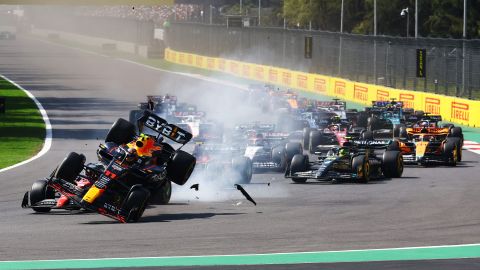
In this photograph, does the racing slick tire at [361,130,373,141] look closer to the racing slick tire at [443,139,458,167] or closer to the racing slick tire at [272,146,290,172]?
the racing slick tire at [443,139,458,167]

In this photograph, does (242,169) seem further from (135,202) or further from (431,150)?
(135,202)

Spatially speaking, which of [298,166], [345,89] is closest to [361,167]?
[298,166]

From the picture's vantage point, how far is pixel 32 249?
18.8 meters

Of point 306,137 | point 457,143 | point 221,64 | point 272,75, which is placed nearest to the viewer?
point 457,143

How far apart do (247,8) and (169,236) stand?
156 m

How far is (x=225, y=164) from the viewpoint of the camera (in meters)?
29.5

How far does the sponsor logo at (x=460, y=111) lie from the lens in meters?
50.1

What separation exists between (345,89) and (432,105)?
14.3 metres

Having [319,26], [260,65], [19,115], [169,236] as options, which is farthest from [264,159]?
[319,26]

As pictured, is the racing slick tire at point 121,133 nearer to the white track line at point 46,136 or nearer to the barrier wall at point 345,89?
the white track line at point 46,136

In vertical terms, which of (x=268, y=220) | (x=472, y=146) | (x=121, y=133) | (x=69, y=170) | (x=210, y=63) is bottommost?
(x=472, y=146)

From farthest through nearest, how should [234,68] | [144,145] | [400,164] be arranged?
[234,68] → [400,164] → [144,145]

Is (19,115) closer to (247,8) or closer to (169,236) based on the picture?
(169,236)

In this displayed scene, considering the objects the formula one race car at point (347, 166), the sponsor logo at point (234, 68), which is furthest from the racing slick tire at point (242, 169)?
the sponsor logo at point (234, 68)
